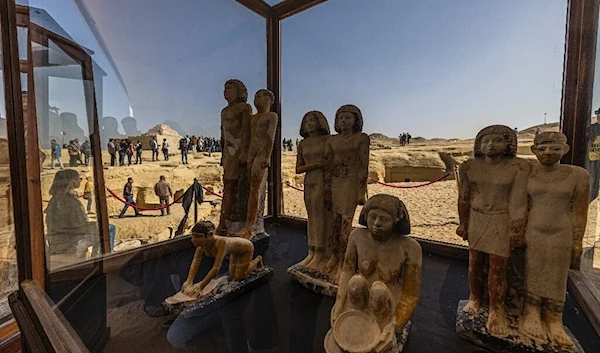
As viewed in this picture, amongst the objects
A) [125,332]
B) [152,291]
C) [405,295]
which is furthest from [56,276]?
[405,295]

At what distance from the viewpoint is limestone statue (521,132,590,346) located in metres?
1.24

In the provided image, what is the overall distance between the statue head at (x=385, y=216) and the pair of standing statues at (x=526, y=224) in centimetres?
50

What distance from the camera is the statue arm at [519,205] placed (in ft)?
4.35

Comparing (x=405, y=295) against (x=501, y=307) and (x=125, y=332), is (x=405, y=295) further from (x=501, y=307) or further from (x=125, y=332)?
(x=125, y=332)

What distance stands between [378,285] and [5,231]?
2.50 m

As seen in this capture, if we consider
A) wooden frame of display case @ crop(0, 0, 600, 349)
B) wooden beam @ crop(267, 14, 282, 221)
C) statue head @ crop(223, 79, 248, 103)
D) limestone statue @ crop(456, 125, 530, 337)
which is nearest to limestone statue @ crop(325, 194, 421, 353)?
limestone statue @ crop(456, 125, 530, 337)

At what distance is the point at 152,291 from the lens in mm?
1932

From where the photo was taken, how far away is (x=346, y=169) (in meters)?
1.90

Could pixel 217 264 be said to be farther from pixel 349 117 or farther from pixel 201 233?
pixel 349 117

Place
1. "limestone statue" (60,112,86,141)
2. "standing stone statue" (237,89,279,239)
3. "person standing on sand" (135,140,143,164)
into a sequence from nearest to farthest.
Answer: "limestone statue" (60,112,86,141)
"standing stone statue" (237,89,279,239)
"person standing on sand" (135,140,143,164)

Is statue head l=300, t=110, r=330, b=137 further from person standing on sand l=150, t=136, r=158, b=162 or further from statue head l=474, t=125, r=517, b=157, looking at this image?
person standing on sand l=150, t=136, r=158, b=162

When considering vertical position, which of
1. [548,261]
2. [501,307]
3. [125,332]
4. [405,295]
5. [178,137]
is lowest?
[125,332]

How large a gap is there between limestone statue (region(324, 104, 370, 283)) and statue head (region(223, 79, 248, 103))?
1.21m

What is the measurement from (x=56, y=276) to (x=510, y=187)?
2952 mm
